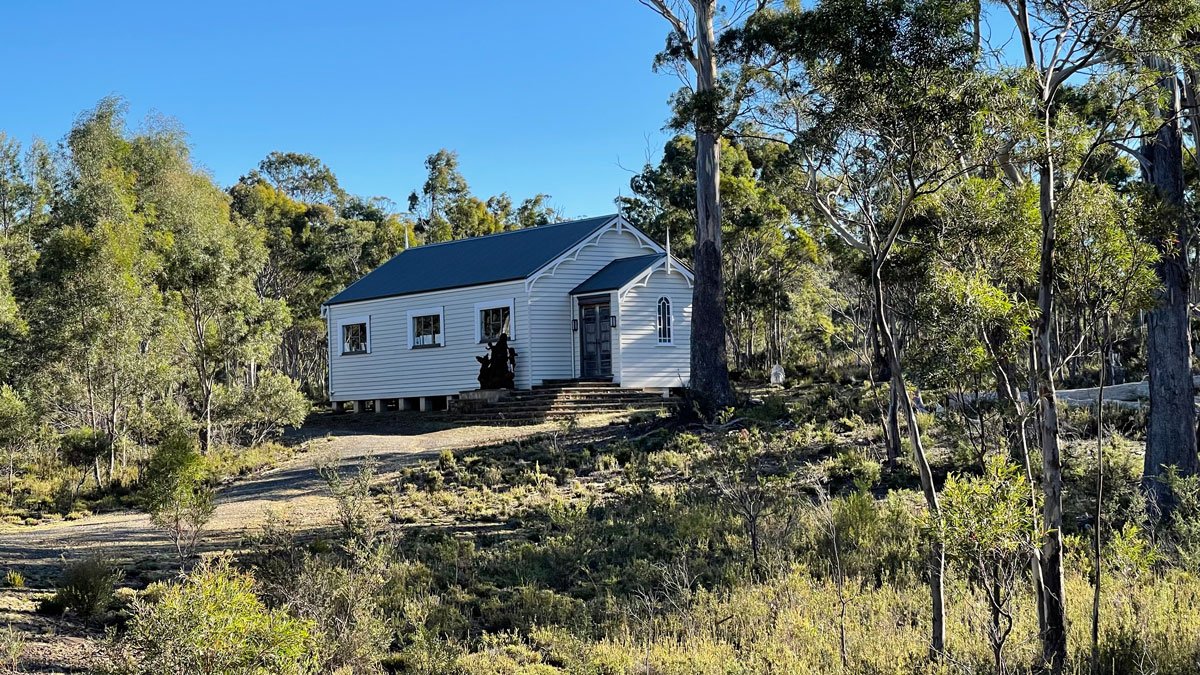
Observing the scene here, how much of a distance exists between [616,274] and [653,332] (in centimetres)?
180

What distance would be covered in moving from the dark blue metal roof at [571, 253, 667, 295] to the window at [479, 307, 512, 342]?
1849 millimetres

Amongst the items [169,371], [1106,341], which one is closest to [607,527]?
[1106,341]

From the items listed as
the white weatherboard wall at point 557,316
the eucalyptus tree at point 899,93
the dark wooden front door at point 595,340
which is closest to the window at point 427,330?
the white weatherboard wall at point 557,316

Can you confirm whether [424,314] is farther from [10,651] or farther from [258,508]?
[10,651]

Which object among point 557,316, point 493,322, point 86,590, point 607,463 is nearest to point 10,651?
point 86,590

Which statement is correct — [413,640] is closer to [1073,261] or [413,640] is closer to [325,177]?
[1073,261]

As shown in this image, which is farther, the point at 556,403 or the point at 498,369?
the point at 498,369

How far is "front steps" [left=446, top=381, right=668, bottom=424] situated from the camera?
77.1 ft

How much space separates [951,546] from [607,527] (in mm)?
6252

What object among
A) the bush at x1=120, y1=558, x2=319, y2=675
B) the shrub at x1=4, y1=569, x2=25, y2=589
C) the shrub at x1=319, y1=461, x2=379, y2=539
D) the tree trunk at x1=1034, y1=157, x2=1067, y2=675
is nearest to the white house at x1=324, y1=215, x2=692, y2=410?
the shrub at x1=319, y1=461, x2=379, y2=539

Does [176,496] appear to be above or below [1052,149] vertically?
below

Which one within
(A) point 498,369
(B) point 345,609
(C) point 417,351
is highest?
(C) point 417,351

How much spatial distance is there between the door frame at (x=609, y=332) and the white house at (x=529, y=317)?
0.08 feet

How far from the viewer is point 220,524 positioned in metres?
13.0
